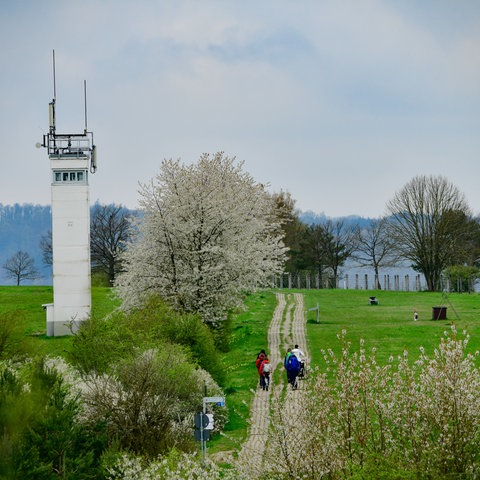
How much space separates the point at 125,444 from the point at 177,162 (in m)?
23.4

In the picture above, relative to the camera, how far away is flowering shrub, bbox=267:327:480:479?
17.3 metres

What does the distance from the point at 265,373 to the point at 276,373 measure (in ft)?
11.2

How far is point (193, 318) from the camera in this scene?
1337 inches

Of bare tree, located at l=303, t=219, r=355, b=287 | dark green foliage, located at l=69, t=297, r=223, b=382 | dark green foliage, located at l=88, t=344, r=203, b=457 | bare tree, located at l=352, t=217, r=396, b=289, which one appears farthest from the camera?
bare tree, located at l=352, t=217, r=396, b=289

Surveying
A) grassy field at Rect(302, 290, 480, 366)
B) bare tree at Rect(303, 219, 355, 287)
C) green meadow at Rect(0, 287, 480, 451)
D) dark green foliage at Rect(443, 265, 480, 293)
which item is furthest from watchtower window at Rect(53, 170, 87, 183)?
bare tree at Rect(303, 219, 355, 287)

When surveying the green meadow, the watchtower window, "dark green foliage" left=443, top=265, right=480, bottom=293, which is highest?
the watchtower window

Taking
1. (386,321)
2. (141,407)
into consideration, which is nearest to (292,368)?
(141,407)

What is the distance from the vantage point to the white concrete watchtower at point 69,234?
50844mm

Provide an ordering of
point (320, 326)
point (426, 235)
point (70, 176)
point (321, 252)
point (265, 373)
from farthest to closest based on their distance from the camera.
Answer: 1. point (321, 252)
2. point (426, 235)
3. point (70, 176)
4. point (320, 326)
5. point (265, 373)

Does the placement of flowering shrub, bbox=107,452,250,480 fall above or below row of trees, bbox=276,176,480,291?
below

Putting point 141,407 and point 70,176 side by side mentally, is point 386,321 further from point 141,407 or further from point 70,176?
point 141,407

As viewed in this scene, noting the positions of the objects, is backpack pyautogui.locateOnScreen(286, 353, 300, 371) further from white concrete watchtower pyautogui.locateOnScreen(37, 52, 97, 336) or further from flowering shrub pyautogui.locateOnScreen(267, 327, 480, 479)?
white concrete watchtower pyautogui.locateOnScreen(37, 52, 97, 336)

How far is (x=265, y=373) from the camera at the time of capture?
3275 cm

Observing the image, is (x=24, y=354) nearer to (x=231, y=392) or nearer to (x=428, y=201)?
(x=231, y=392)
